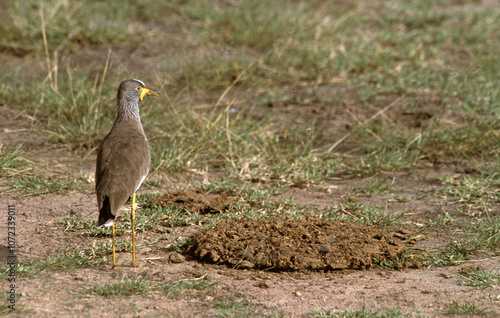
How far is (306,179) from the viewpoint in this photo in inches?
227

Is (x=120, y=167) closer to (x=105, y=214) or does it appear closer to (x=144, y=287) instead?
(x=105, y=214)

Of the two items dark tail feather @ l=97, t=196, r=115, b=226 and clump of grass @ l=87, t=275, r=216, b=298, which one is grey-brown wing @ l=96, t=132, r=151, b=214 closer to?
dark tail feather @ l=97, t=196, r=115, b=226

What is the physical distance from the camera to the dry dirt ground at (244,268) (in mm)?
3588

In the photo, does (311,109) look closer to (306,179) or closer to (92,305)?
(306,179)

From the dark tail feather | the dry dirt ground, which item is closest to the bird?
the dark tail feather

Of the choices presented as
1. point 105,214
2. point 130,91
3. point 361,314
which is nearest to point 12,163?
point 130,91

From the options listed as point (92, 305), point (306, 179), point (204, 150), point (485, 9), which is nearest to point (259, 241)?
point (92, 305)

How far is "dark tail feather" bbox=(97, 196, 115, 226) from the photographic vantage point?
384cm

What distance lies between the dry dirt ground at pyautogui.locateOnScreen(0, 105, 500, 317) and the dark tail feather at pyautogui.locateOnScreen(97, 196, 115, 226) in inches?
13.4

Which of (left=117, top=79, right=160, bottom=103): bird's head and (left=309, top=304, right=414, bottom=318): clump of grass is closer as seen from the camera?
(left=309, top=304, right=414, bottom=318): clump of grass

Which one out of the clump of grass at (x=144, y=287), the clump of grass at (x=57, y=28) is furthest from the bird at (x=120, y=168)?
the clump of grass at (x=57, y=28)

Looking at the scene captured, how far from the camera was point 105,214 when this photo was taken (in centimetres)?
387

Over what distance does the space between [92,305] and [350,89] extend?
15.8 ft

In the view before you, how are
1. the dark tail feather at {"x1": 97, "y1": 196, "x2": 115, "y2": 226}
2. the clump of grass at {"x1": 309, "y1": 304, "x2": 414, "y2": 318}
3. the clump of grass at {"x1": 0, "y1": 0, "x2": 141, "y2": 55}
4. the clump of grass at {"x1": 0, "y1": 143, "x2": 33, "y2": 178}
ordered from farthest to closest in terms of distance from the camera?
1. the clump of grass at {"x1": 0, "y1": 0, "x2": 141, "y2": 55}
2. the clump of grass at {"x1": 0, "y1": 143, "x2": 33, "y2": 178}
3. the dark tail feather at {"x1": 97, "y1": 196, "x2": 115, "y2": 226}
4. the clump of grass at {"x1": 309, "y1": 304, "x2": 414, "y2": 318}
